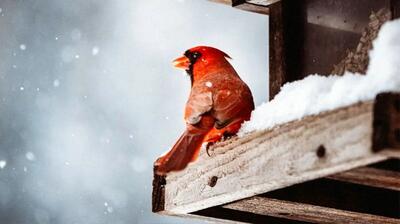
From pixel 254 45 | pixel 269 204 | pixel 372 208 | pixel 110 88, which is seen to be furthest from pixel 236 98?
pixel 110 88

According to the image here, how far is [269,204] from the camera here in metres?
1.91

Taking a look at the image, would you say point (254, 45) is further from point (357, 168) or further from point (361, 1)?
point (357, 168)

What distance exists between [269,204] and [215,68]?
31 cm

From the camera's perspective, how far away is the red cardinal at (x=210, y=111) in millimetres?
1673

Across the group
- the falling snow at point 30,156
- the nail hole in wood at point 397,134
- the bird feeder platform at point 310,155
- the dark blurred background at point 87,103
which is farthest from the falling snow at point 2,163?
the nail hole in wood at point 397,134

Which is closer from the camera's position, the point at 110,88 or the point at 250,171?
the point at 250,171

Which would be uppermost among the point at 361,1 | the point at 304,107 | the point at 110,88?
the point at 110,88

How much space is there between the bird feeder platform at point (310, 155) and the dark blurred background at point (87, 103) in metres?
2.49

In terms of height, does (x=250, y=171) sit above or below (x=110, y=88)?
below

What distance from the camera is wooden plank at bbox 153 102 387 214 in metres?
1.43

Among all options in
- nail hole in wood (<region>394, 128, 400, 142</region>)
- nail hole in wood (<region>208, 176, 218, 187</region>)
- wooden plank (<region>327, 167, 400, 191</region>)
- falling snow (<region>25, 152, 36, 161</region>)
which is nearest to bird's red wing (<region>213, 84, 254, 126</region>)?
nail hole in wood (<region>208, 176, 218, 187</region>)

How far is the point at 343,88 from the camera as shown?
1466 mm

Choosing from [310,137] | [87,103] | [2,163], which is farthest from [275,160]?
[2,163]

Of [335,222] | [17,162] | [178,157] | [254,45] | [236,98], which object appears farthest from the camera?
[17,162]
